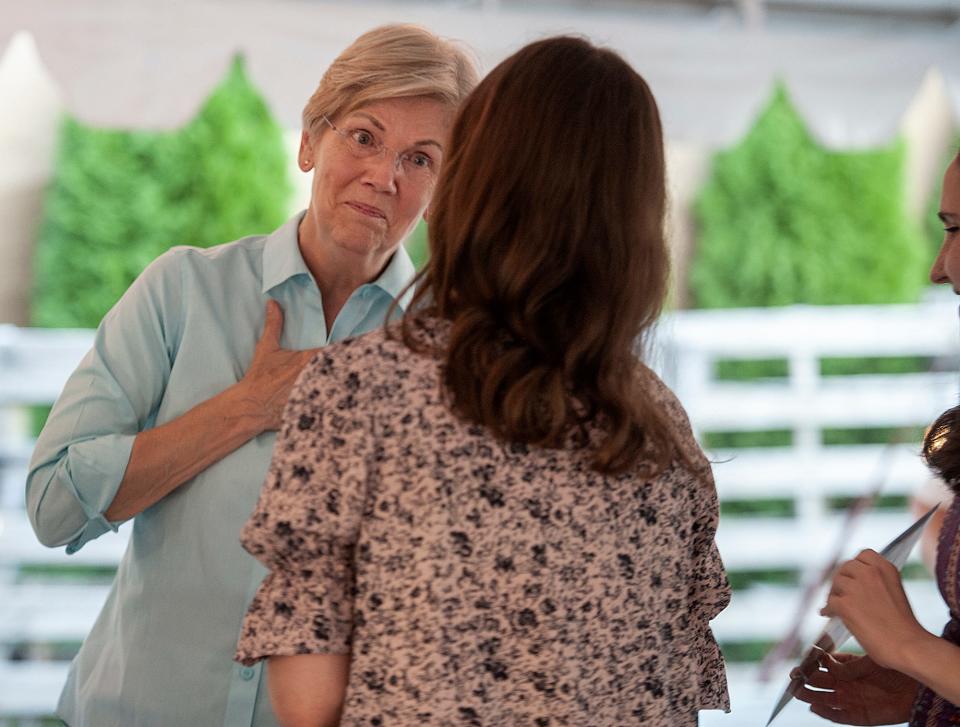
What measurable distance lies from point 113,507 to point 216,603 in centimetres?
18

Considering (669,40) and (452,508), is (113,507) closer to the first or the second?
(452,508)

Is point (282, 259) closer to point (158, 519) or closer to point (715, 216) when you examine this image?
point (158, 519)

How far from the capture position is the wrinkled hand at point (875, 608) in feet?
3.95

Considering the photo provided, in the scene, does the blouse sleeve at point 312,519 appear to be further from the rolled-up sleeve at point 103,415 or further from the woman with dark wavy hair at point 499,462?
the rolled-up sleeve at point 103,415

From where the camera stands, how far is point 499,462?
969mm

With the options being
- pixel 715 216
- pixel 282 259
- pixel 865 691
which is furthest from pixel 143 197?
pixel 865 691

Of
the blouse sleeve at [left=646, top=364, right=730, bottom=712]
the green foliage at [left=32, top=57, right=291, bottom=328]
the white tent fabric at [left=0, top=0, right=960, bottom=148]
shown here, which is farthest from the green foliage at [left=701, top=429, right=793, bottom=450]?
the blouse sleeve at [left=646, top=364, right=730, bottom=712]

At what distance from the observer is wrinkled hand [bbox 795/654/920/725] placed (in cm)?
145

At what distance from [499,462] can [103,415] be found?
68 centimetres

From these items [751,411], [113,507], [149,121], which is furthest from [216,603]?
[751,411]

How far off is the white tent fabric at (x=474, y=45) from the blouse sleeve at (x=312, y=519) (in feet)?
5.85

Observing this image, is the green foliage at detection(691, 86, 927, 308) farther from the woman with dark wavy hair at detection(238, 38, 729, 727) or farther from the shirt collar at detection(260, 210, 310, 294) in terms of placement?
the woman with dark wavy hair at detection(238, 38, 729, 727)

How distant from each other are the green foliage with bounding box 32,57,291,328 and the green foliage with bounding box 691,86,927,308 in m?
3.03

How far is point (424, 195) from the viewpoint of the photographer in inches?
63.8
